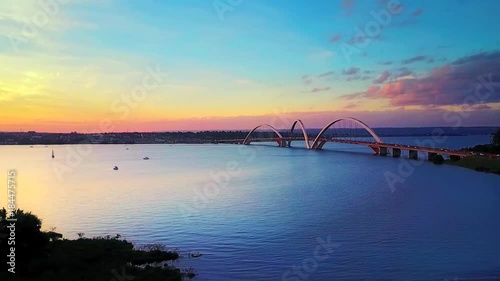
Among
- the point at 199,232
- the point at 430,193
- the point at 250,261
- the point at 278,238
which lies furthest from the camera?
the point at 430,193

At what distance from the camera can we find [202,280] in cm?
1518

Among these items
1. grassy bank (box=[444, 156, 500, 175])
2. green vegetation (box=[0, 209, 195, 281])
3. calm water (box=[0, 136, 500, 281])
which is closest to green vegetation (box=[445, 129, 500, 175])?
grassy bank (box=[444, 156, 500, 175])

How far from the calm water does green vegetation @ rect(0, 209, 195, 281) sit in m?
1.34

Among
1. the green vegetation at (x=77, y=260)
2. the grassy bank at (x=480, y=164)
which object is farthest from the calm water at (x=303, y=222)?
the grassy bank at (x=480, y=164)

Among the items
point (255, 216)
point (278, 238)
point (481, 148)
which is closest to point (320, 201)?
point (255, 216)

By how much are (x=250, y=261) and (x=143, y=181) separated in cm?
3529

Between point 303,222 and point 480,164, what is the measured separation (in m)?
41.2

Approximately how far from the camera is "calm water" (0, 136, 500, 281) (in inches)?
663

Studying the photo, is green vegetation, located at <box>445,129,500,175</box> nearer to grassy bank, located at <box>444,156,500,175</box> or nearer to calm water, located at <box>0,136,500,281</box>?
grassy bank, located at <box>444,156,500,175</box>

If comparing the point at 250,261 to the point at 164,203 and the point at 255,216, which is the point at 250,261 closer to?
the point at 255,216

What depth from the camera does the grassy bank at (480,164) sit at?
5325cm

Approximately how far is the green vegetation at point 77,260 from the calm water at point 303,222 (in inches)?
52.9

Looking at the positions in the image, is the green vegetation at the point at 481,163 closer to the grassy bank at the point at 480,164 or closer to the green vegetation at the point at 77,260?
the grassy bank at the point at 480,164

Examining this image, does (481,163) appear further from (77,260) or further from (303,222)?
(77,260)
